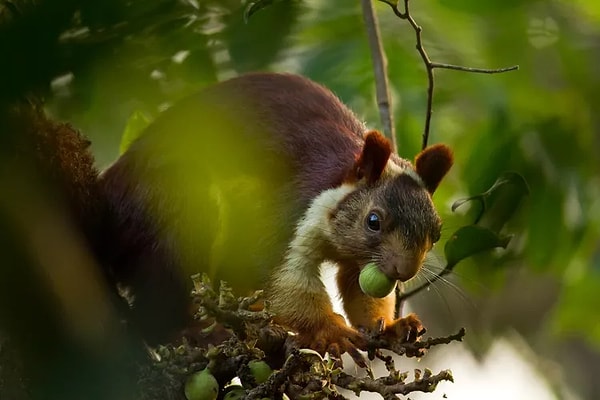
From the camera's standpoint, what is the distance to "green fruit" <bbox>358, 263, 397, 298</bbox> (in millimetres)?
2123

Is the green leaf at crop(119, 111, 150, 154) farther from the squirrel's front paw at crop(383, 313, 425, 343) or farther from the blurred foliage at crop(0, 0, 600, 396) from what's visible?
the squirrel's front paw at crop(383, 313, 425, 343)

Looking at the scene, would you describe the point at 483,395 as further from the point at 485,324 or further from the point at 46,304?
the point at 46,304

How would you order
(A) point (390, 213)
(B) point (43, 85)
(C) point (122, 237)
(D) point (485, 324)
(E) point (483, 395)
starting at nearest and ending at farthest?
(B) point (43, 85), (C) point (122, 237), (A) point (390, 213), (D) point (485, 324), (E) point (483, 395)

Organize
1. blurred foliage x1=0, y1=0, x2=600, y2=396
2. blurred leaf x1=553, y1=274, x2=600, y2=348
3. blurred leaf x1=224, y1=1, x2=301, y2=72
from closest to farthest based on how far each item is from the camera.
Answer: blurred leaf x1=224, y1=1, x2=301, y2=72 → blurred foliage x1=0, y1=0, x2=600, y2=396 → blurred leaf x1=553, y1=274, x2=600, y2=348

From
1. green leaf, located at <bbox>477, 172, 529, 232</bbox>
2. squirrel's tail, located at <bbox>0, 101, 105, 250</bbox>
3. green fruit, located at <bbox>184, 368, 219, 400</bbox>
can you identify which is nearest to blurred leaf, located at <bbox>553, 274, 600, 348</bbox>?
green leaf, located at <bbox>477, 172, 529, 232</bbox>

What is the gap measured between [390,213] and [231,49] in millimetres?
565

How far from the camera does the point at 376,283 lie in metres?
2.13

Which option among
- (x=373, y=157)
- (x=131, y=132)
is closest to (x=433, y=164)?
(x=373, y=157)

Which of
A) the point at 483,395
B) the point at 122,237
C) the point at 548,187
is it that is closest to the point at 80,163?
the point at 122,237

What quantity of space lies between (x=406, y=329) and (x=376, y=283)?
0.40 ft

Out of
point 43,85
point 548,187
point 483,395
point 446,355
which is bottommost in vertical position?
point 483,395

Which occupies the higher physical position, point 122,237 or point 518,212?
point 122,237

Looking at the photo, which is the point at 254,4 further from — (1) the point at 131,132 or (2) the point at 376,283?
(1) the point at 131,132

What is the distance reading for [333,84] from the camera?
111 inches
